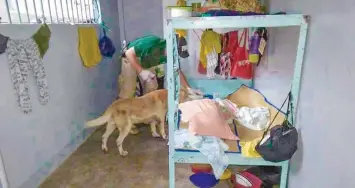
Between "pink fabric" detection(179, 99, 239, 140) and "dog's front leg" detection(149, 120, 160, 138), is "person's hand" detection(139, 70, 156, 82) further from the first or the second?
"pink fabric" detection(179, 99, 239, 140)

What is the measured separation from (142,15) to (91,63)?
1376mm

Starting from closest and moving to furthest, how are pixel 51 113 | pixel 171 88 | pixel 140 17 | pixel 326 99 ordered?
pixel 326 99 < pixel 171 88 < pixel 51 113 < pixel 140 17

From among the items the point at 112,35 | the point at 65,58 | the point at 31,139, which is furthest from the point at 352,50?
the point at 112,35

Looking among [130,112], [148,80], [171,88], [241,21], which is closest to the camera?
[241,21]

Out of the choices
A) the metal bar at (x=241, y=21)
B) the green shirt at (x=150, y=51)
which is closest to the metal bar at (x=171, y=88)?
the metal bar at (x=241, y=21)

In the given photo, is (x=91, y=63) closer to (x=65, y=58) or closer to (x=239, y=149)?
(x=65, y=58)

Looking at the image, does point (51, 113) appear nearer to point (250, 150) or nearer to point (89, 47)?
point (89, 47)

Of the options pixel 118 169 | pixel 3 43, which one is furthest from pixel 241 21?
pixel 118 169

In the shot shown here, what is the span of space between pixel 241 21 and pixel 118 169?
5.48 feet

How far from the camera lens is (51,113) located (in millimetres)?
2230

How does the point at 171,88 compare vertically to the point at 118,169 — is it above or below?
above

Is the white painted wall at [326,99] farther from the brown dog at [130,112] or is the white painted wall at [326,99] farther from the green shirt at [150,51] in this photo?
the green shirt at [150,51]

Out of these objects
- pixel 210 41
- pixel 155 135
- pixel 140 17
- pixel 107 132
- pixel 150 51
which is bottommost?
pixel 155 135

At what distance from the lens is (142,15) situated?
3902 mm
